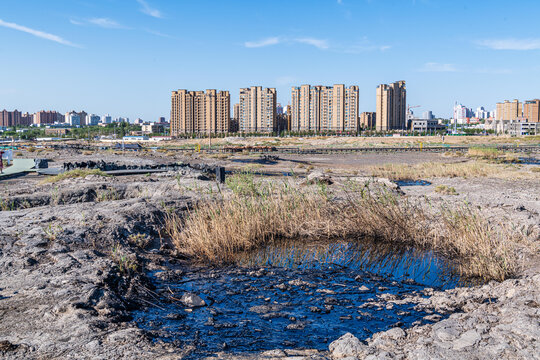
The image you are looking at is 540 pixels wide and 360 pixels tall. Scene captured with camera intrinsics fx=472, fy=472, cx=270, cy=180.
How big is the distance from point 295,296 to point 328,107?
16727cm

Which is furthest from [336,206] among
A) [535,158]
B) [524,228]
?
[535,158]

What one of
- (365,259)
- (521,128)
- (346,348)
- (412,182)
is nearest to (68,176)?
(365,259)

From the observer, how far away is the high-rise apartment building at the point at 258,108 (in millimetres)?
167875

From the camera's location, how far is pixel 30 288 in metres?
7.09

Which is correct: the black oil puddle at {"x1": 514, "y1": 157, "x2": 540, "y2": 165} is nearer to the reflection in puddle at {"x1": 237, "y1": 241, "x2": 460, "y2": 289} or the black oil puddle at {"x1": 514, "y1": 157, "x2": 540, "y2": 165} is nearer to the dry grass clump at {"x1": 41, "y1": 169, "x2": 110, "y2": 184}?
the dry grass clump at {"x1": 41, "y1": 169, "x2": 110, "y2": 184}

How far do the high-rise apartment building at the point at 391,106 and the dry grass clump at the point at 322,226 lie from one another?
574 ft

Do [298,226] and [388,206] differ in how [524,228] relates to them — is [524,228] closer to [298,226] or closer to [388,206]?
[388,206]

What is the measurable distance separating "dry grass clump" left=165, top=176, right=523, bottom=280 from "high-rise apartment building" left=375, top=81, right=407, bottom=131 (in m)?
175

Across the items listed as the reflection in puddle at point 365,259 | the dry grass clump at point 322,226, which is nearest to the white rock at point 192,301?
the dry grass clump at point 322,226

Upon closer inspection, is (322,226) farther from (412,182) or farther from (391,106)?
(391,106)

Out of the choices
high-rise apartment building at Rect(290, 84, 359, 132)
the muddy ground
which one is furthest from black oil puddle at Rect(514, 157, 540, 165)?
high-rise apartment building at Rect(290, 84, 359, 132)

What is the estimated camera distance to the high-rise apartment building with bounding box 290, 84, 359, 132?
557 ft

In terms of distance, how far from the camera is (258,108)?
556ft

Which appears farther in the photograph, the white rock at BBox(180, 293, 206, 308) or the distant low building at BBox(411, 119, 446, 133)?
the distant low building at BBox(411, 119, 446, 133)
